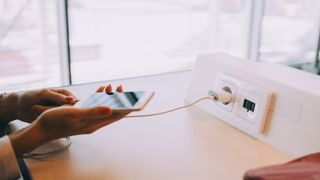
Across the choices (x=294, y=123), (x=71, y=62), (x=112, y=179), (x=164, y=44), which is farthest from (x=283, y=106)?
(x=164, y=44)

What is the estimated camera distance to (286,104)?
2.69 ft

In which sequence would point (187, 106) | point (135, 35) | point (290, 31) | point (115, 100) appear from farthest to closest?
point (290, 31)
point (135, 35)
point (187, 106)
point (115, 100)

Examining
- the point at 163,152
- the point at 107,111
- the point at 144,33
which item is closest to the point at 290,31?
the point at 144,33

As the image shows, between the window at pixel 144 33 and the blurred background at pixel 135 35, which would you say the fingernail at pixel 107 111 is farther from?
the blurred background at pixel 135 35

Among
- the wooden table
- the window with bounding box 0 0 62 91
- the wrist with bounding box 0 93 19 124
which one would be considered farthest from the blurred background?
the wooden table

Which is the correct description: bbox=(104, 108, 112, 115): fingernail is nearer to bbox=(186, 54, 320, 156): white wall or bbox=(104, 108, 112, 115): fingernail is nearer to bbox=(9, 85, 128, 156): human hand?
bbox=(9, 85, 128, 156): human hand

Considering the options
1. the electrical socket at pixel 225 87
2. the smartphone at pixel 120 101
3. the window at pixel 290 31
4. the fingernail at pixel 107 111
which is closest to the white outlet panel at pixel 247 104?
the electrical socket at pixel 225 87

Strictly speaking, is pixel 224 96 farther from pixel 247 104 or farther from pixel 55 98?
pixel 55 98

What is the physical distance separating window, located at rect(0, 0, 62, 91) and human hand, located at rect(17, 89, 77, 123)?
133 centimetres

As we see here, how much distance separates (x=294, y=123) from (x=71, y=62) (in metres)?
1.79

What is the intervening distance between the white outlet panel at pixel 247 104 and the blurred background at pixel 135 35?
60.5 inches

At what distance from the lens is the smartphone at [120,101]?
767 millimetres

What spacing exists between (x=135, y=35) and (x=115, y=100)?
5.80 ft

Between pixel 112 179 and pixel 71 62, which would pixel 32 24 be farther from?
pixel 112 179
